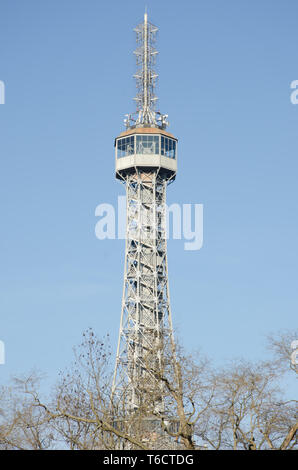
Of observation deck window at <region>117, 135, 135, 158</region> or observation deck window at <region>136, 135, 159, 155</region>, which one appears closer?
observation deck window at <region>136, 135, 159, 155</region>

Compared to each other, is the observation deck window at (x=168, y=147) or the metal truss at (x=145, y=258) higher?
the observation deck window at (x=168, y=147)

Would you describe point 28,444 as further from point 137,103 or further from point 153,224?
point 137,103

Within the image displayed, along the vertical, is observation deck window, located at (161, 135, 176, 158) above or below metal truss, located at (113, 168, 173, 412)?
above

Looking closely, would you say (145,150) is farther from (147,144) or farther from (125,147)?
(125,147)

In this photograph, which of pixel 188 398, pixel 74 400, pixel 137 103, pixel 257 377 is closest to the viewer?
pixel 188 398

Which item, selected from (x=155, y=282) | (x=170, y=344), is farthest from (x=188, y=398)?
(x=155, y=282)

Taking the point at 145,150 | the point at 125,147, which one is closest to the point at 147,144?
the point at 145,150

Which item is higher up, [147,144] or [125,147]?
[125,147]

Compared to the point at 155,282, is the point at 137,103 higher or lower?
higher
